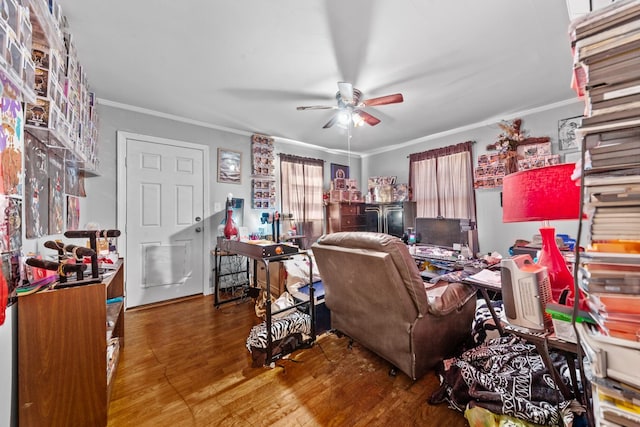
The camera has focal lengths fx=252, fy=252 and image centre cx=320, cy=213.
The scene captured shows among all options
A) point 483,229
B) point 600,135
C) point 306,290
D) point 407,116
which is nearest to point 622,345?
point 600,135

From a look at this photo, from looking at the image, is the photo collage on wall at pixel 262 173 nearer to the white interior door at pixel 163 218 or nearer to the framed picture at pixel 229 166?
the framed picture at pixel 229 166

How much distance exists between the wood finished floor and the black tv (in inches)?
75.6

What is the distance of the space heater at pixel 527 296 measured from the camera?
1017 millimetres

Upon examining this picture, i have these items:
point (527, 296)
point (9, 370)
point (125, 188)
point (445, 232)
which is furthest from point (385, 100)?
point (125, 188)

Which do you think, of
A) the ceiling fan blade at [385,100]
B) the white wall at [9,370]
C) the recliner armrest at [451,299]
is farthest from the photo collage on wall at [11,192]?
the ceiling fan blade at [385,100]

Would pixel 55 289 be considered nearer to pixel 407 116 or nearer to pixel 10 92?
pixel 10 92

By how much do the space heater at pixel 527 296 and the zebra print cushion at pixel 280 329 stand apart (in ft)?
5.07

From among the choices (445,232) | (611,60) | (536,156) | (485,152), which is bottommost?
(445,232)

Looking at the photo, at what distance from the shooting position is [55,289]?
1.21m

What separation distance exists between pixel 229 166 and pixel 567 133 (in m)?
4.49

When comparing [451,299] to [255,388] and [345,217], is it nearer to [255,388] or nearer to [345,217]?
[255,388]

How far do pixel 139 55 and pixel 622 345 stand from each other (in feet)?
10.2

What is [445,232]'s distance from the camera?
3.33 m

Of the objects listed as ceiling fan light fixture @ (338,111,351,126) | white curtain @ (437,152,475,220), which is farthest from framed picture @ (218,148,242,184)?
white curtain @ (437,152,475,220)
